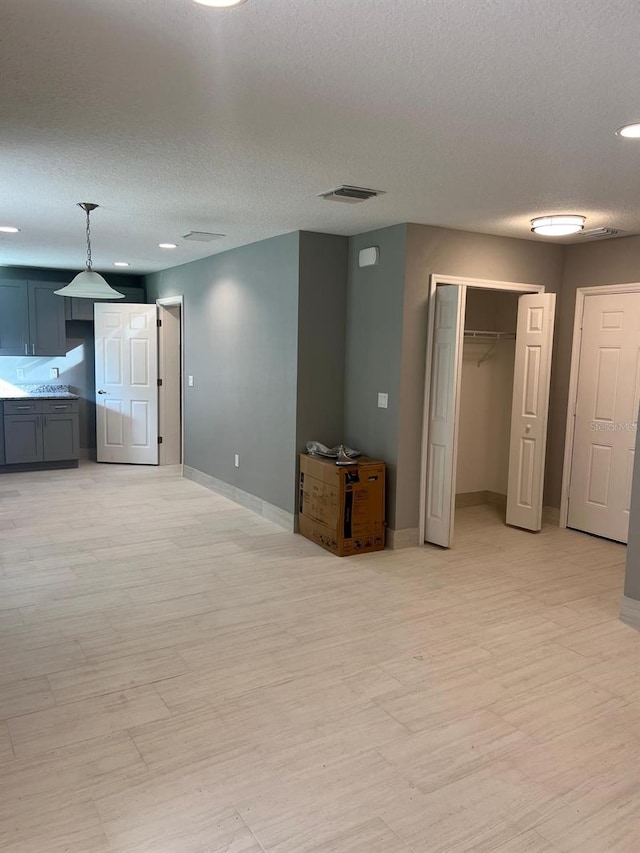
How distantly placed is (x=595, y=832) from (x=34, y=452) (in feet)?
23.7

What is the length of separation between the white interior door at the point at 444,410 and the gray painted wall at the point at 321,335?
890mm

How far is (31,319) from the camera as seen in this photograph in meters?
7.93

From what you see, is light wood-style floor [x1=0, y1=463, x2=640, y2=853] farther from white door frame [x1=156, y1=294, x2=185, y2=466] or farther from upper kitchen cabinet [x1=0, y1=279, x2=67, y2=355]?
upper kitchen cabinet [x1=0, y1=279, x2=67, y2=355]

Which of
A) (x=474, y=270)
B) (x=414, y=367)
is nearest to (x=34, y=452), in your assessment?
(x=414, y=367)

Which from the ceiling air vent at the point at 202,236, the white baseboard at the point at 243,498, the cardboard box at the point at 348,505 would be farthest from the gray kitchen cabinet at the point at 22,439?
the cardboard box at the point at 348,505

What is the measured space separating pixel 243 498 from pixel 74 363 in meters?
3.91

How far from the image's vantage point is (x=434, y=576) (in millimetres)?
4324

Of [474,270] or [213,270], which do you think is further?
[213,270]

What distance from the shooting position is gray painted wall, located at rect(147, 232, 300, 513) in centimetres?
532

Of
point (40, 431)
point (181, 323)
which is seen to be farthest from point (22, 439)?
point (181, 323)

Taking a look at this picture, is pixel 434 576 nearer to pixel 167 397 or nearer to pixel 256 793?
pixel 256 793

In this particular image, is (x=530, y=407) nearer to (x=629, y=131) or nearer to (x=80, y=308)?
(x=629, y=131)

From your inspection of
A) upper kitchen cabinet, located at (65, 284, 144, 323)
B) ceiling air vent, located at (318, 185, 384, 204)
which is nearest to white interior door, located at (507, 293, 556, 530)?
ceiling air vent, located at (318, 185, 384, 204)

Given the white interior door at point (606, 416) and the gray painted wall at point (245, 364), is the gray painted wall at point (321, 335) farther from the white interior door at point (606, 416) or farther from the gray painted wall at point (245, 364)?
the white interior door at point (606, 416)
